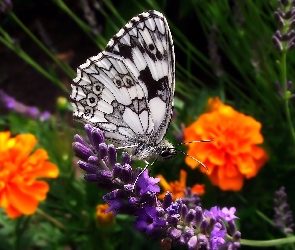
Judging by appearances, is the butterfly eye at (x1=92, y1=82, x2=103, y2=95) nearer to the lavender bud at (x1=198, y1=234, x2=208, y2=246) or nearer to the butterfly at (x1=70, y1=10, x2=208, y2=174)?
the butterfly at (x1=70, y1=10, x2=208, y2=174)

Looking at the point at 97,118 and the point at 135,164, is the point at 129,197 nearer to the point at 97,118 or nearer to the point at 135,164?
the point at 97,118

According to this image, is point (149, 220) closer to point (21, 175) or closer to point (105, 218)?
point (105, 218)

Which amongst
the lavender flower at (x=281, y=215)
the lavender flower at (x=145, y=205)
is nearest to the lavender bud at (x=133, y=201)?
the lavender flower at (x=145, y=205)

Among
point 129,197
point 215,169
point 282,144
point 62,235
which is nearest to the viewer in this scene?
point 129,197

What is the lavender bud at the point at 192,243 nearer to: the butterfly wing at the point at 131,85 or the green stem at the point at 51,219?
the butterfly wing at the point at 131,85

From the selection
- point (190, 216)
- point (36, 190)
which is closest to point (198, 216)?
point (190, 216)

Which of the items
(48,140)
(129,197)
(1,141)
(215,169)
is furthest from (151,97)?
(48,140)
